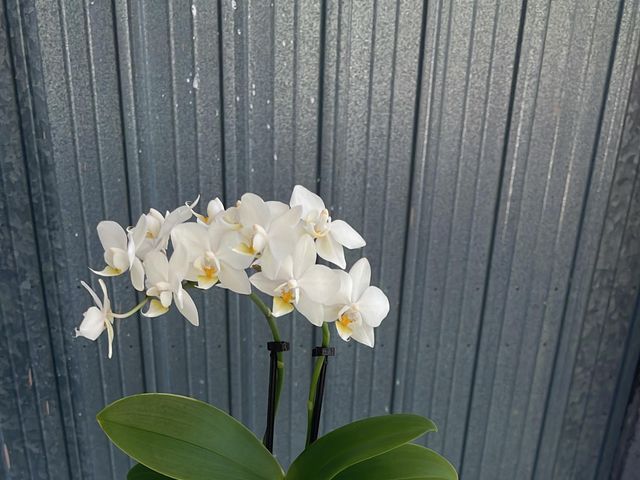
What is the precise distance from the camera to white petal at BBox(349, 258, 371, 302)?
611 mm

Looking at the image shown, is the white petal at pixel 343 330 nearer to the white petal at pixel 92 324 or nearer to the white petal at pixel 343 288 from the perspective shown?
the white petal at pixel 343 288

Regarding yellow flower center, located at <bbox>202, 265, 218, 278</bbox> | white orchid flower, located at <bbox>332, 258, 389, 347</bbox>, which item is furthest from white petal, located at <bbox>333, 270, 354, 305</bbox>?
yellow flower center, located at <bbox>202, 265, 218, 278</bbox>

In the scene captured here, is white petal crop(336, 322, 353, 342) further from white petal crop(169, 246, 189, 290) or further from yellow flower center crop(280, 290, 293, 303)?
white petal crop(169, 246, 189, 290)

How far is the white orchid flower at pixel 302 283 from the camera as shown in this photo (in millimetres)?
562

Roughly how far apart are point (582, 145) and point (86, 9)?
3.14 feet

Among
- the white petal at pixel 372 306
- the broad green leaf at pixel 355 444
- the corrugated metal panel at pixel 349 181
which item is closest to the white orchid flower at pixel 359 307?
the white petal at pixel 372 306

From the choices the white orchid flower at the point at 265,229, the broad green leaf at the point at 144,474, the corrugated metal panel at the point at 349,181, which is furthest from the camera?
the corrugated metal panel at the point at 349,181

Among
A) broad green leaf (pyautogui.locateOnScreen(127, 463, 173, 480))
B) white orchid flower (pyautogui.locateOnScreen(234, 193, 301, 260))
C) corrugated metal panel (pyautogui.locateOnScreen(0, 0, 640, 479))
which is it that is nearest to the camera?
white orchid flower (pyautogui.locateOnScreen(234, 193, 301, 260))

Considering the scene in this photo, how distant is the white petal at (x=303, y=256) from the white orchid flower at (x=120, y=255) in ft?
0.53

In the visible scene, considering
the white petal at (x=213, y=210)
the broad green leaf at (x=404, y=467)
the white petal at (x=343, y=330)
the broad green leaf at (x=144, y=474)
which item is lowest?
the broad green leaf at (x=144, y=474)

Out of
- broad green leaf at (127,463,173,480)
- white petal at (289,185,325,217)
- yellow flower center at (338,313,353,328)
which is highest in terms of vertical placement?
white petal at (289,185,325,217)

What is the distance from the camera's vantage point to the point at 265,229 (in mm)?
564

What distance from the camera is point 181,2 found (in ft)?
3.07

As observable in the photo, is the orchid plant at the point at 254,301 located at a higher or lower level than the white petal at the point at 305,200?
lower
